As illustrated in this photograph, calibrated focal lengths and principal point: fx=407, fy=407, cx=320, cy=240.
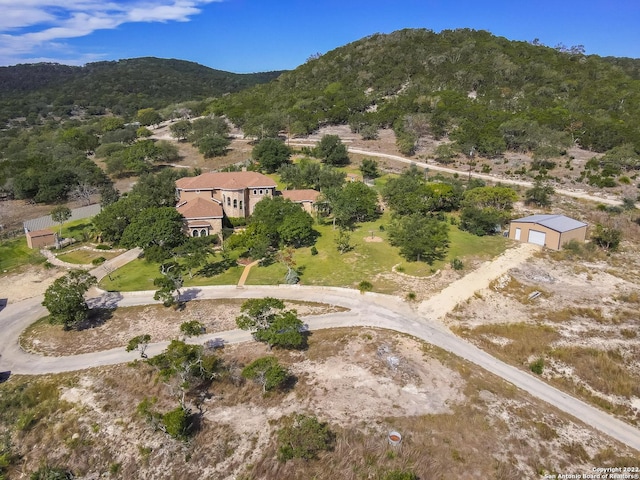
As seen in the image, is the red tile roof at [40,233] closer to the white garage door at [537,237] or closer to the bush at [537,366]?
the bush at [537,366]

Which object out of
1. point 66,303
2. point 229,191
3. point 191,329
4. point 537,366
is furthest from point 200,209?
point 537,366

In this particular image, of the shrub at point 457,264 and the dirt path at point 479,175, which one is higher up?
the dirt path at point 479,175

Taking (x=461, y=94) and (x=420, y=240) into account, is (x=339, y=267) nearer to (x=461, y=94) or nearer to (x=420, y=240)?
(x=420, y=240)

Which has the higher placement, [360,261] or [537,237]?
[537,237]

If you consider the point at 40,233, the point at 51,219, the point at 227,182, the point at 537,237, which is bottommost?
the point at 40,233

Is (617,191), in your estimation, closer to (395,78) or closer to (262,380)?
(262,380)

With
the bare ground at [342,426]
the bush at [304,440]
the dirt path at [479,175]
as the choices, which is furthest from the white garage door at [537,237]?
the bush at [304,440]
